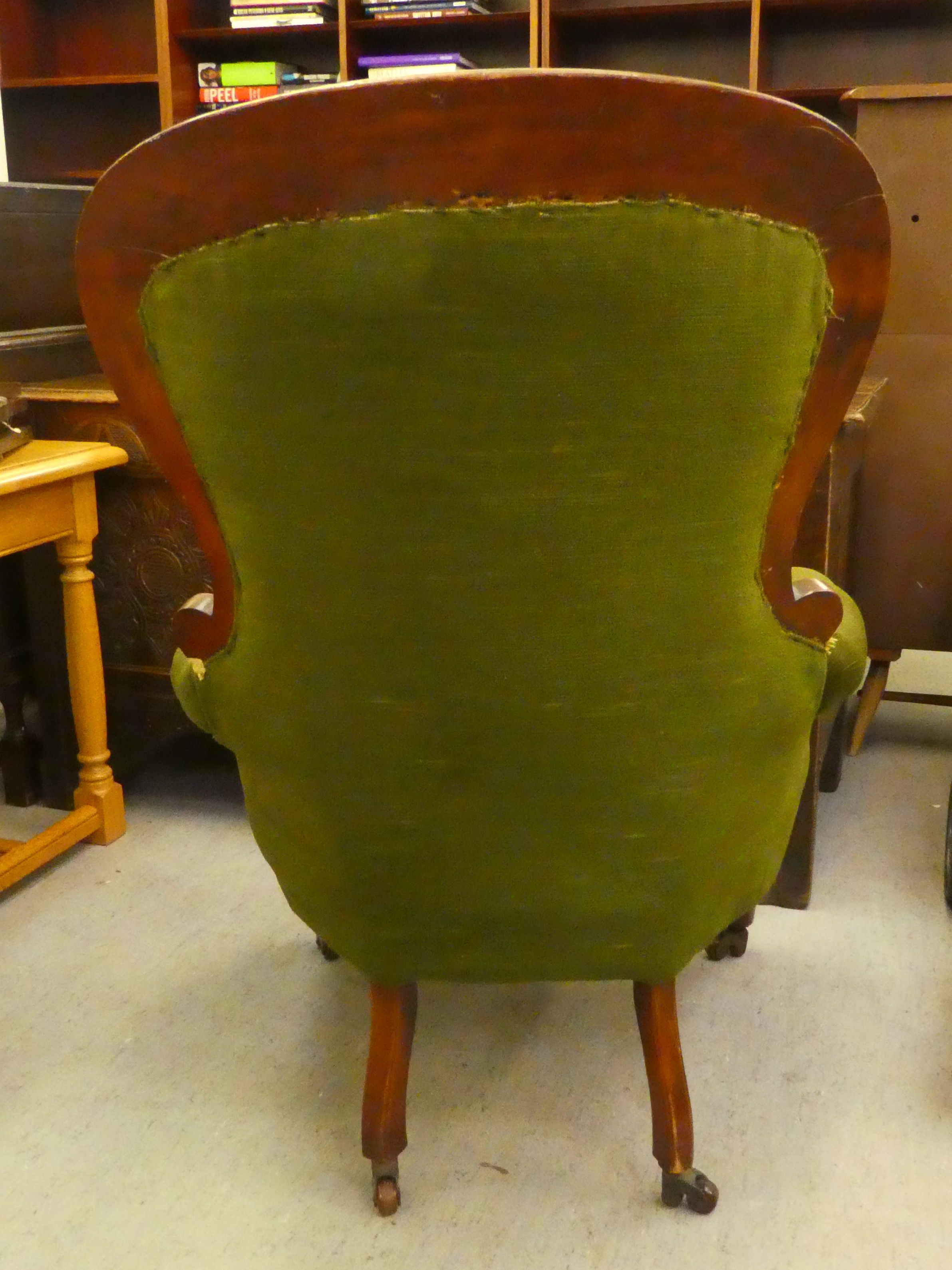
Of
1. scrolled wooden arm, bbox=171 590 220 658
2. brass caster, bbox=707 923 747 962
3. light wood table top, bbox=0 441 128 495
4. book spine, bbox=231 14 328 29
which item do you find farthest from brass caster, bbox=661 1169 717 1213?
book spine, bbox=231 14 328 29

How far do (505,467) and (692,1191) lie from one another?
0.74 meters

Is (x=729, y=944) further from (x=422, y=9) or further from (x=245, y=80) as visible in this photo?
(x=245, y=80)

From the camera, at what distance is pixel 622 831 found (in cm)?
102

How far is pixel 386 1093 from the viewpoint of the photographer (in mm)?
1176

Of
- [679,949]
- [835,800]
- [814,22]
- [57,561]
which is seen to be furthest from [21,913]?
[814,22]

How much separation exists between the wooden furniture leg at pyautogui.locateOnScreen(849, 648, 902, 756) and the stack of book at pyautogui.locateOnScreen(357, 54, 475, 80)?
2.28 meters

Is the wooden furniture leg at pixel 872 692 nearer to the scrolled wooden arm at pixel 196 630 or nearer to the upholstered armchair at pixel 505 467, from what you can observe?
the upholstered armchair at pixel 505 467

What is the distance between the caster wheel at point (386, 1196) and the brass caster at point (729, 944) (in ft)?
1.95

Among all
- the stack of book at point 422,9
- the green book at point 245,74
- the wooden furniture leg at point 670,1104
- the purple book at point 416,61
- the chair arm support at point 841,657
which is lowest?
the wooden furniture leg at point 670,1104

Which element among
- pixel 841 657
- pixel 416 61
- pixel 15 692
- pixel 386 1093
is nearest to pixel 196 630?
pixel 386 1093

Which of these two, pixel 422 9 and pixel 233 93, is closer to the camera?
pixel 422 9

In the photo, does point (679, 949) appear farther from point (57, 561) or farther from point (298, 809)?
point (57, 561)

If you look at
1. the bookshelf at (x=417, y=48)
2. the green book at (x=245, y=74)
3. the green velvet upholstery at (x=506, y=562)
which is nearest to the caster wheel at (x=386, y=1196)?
the green velvet upholstery at (x=506, y=562)

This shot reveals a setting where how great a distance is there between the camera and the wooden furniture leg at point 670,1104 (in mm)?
1161
